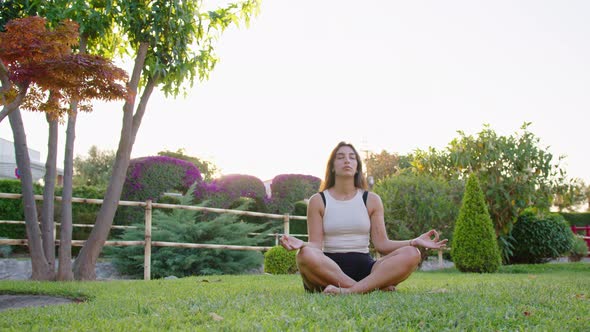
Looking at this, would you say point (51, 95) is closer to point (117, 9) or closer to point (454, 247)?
point (117, 9)

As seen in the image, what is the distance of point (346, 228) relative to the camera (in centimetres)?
457

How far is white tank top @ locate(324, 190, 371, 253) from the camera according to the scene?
4.57 m

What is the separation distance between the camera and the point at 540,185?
13438 millimetres

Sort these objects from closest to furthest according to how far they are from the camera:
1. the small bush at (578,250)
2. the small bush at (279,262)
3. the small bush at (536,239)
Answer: the small bush at (279,262), the small bush at (536,239), the small bush at (578,250)

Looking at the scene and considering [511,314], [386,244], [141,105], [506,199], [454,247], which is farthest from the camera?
[506,199]

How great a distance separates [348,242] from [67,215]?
186 inches

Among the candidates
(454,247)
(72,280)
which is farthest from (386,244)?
(454,247)

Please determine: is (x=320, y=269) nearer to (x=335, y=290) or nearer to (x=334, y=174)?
(x=335, y=290)

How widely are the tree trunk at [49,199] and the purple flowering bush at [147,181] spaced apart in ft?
18.4

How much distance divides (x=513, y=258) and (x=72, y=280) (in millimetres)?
11203

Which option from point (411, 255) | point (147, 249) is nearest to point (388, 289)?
point (411, 255)

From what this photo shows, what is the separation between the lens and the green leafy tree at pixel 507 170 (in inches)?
514

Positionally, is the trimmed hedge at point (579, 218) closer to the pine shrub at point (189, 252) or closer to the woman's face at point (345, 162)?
the pine shrub at point (189, 252)

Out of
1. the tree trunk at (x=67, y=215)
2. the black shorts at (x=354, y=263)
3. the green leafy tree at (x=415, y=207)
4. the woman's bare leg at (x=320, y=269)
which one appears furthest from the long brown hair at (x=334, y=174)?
the green leafy tree at (x=415, y=207)
